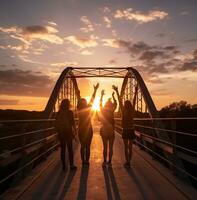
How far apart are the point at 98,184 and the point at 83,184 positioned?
0.27m

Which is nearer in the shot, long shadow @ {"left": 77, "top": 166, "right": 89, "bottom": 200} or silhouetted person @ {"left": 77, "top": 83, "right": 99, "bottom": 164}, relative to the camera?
long shadow @ {"left": 77, "top": 166, "right": 89, "bottom": 200}

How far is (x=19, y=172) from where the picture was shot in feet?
24.8

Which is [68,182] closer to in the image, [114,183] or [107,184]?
[107,184]

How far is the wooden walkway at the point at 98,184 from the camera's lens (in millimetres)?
6328

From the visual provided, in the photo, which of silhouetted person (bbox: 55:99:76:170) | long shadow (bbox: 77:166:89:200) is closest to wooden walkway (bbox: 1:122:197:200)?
long shadow (bbox: 77:166:89:200)

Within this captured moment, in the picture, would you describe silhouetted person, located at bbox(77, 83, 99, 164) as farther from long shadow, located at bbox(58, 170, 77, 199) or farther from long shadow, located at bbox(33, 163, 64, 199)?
long shadow, located at bbox(33, 163, 64, 199)

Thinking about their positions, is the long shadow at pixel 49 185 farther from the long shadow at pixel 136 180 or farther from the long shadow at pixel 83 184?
the long shadow at pixel 136 180

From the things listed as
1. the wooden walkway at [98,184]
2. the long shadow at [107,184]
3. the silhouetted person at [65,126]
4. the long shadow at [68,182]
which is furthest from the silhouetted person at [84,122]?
the long shadow at [68,182]

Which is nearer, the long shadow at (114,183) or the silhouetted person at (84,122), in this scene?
the long shadow at (114,183)

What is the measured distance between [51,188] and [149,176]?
2184 millimetres

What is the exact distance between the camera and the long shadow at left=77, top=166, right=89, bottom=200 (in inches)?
249

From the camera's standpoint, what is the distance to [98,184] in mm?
7375

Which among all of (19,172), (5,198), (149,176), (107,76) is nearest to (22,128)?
(19,172)

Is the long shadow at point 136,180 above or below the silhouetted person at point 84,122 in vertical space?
below
